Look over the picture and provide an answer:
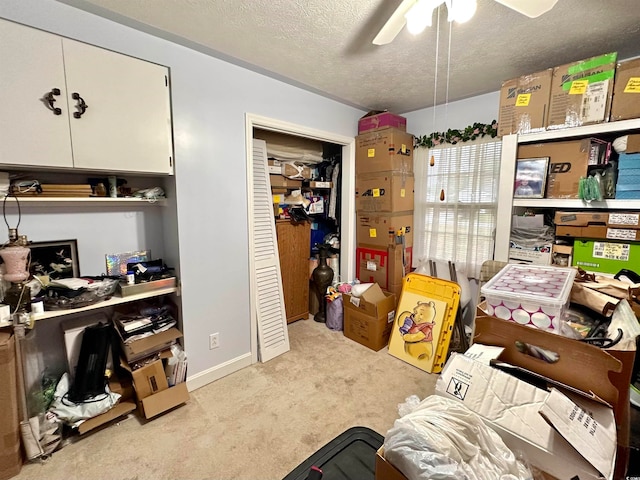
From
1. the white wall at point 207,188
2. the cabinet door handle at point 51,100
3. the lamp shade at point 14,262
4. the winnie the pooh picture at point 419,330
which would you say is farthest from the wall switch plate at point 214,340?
the cabinet door handle at point 51,100

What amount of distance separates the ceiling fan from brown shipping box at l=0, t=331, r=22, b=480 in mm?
2490

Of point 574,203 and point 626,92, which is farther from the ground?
point 626,92

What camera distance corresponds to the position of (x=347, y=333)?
3.00 m

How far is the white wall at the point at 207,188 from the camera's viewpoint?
6.24 feet

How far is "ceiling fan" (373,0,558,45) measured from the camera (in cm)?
121

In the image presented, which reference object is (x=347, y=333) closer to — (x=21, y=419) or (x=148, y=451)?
(x=148, y=451)

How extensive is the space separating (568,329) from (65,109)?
8.57 ft

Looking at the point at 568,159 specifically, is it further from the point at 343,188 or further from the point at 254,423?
the point at 254,423

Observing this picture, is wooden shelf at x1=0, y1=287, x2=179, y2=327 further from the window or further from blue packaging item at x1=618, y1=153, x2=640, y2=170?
blue packaging item at x1=618, y1=153, x2=640, y2=170

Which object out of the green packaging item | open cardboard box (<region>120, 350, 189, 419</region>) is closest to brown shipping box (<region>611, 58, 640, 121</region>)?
the green packaging item

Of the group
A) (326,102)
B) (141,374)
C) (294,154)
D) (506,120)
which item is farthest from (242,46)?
(141,374)

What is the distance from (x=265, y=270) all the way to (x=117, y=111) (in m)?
1.59

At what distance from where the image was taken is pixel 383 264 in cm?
313

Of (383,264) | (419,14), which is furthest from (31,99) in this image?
(383,264)
